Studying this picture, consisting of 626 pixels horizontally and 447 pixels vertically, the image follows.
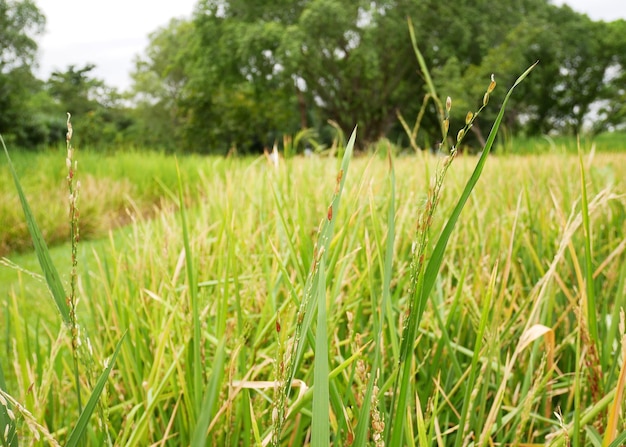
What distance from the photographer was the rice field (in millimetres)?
397

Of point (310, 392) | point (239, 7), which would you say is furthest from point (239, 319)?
point (239, 7)

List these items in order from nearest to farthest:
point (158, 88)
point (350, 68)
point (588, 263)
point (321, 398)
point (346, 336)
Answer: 1. point (321, 398)
2. point (588, 263)
3. point (346, 336)
4. point (350, 68)
5. point (158, 88)

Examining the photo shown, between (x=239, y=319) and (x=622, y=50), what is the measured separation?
28.2 meters

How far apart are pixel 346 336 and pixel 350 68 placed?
61.2ft

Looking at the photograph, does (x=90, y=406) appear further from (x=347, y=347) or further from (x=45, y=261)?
(x=347, y=347)

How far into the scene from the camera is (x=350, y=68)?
60.6ft

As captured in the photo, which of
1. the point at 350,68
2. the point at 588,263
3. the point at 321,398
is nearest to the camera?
the point at 321,398

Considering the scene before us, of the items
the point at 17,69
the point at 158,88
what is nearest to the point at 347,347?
the point at 17,69

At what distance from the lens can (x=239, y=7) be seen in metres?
18.0

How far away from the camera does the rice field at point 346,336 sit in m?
0.40

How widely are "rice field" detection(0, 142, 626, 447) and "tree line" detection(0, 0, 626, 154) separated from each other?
11920 millimetres

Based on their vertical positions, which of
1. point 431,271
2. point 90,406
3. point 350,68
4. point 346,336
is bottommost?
point 346,336

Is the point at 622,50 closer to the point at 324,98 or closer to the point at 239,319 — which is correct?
the point at 324,98

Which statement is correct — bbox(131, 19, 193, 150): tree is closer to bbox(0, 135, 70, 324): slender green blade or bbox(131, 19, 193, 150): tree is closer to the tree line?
the tree line
